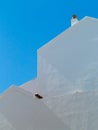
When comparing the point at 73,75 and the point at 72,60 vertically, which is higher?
the point at 72,60

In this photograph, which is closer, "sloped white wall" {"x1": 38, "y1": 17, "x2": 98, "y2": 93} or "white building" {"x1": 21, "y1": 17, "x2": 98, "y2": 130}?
"white building" {"x1": 21, "y1": 17, "x2": 98, "y2": 130}

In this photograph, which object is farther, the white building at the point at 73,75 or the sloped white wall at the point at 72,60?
the sloped white wall at the point at 72,60

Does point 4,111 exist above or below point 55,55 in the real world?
below

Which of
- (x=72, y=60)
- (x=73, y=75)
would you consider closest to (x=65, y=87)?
(x=73, y=75)

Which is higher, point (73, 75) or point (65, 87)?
point (73, 75)

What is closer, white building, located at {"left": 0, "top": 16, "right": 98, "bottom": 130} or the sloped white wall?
white building, located at {"left": 0, "top": 16, "right": 98, "bottom": 130}

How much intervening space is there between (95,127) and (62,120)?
4.48 feet

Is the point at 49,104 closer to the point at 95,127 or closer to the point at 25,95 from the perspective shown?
the point at 25,95

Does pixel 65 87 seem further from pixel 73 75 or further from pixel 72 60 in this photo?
pixel 72 60

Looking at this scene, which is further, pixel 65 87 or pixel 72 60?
pixel 72 60

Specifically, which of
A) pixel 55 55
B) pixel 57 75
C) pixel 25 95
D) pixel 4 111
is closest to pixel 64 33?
pixel 55 55

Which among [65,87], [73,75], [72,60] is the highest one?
[72,60]

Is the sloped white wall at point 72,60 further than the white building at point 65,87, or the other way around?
the sloped white wall at point 72,60

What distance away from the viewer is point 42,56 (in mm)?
14320
